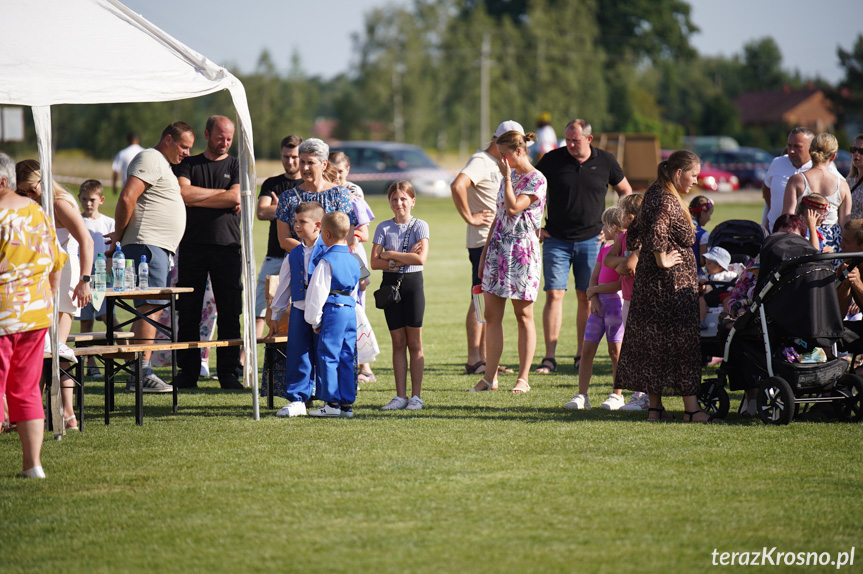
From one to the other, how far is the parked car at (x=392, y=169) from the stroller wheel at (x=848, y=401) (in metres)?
27.8

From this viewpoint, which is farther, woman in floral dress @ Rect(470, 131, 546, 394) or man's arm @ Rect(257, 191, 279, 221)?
man's arm @ Rect(257, 191, 279, 221)

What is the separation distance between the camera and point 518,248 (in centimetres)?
793

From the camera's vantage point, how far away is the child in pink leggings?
7.43 meters

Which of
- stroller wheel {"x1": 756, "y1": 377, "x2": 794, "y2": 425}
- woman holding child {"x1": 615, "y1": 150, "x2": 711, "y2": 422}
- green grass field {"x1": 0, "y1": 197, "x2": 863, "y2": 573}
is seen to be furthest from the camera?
woman holding child {"x1": 615, "y1": 150, "x2": 711, "y2": 422}

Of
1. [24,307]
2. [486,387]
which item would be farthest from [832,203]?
[24,307]

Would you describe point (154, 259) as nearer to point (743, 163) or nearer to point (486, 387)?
point (486, 387)

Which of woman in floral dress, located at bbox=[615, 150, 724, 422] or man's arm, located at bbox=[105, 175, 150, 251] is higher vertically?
man's arm, located at bbox=[105, 175, 150, 251]

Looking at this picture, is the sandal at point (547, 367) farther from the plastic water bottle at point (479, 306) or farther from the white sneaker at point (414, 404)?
the white sneaker at point (414, 404)

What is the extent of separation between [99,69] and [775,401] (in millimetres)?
5093

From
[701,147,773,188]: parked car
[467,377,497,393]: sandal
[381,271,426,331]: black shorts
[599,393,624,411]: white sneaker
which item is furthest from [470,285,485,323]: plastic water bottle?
[701,147,773,188]: parked car

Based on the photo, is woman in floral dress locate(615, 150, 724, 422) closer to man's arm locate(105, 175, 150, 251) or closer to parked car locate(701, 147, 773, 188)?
man's arm locate(105, 175, 150, 251)

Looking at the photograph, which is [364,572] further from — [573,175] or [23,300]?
[573,175]

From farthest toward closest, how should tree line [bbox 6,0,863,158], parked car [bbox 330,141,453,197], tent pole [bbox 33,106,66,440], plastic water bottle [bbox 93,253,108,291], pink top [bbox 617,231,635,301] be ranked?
tree line [bbox 6,0,863,158] → parked car [bbox 330,141,453,197] → plastic water bottle [bbox 93,253,108,291] → pink top [bbox 617,231,635,301] → tent pole [bbox 33,106,66,440]

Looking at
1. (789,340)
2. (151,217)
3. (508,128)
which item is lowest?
(789,340)
